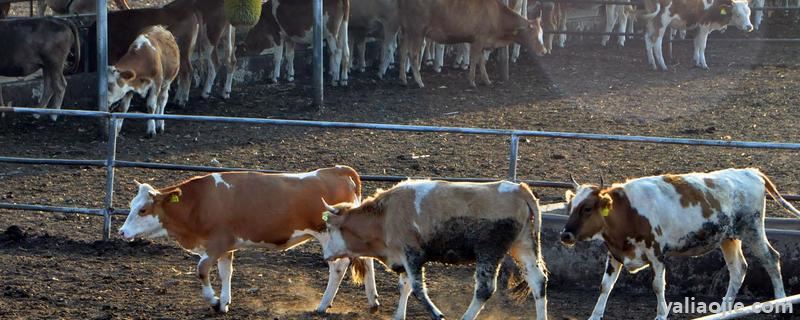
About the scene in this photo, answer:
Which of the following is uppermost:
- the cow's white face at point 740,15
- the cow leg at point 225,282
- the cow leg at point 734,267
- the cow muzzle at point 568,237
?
the cow's white face at point 740,15

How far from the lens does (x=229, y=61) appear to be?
18.0m

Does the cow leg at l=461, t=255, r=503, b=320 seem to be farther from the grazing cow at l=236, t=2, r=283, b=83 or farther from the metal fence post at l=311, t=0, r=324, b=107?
the grazing cow at l=236, t=2, r=283, b=83

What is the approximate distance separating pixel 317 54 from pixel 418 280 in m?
9.00

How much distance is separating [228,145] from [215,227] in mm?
5873

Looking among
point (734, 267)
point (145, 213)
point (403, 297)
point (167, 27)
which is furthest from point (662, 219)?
point (167, 27)

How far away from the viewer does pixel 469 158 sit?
13352mm

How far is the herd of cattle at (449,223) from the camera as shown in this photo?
767cm

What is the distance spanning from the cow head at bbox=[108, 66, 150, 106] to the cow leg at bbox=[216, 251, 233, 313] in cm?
659

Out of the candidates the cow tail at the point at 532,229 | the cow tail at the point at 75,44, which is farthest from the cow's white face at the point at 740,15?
the cow tail at the point at 532,229

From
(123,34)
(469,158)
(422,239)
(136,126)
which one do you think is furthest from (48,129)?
(422,239)

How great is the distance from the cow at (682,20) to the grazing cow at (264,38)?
21.3ft

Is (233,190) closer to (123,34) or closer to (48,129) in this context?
(48,129)

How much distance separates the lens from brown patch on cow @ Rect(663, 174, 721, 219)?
7.95 metres

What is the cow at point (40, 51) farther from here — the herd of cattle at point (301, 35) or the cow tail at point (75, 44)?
the cow tail at point (75, 44)
